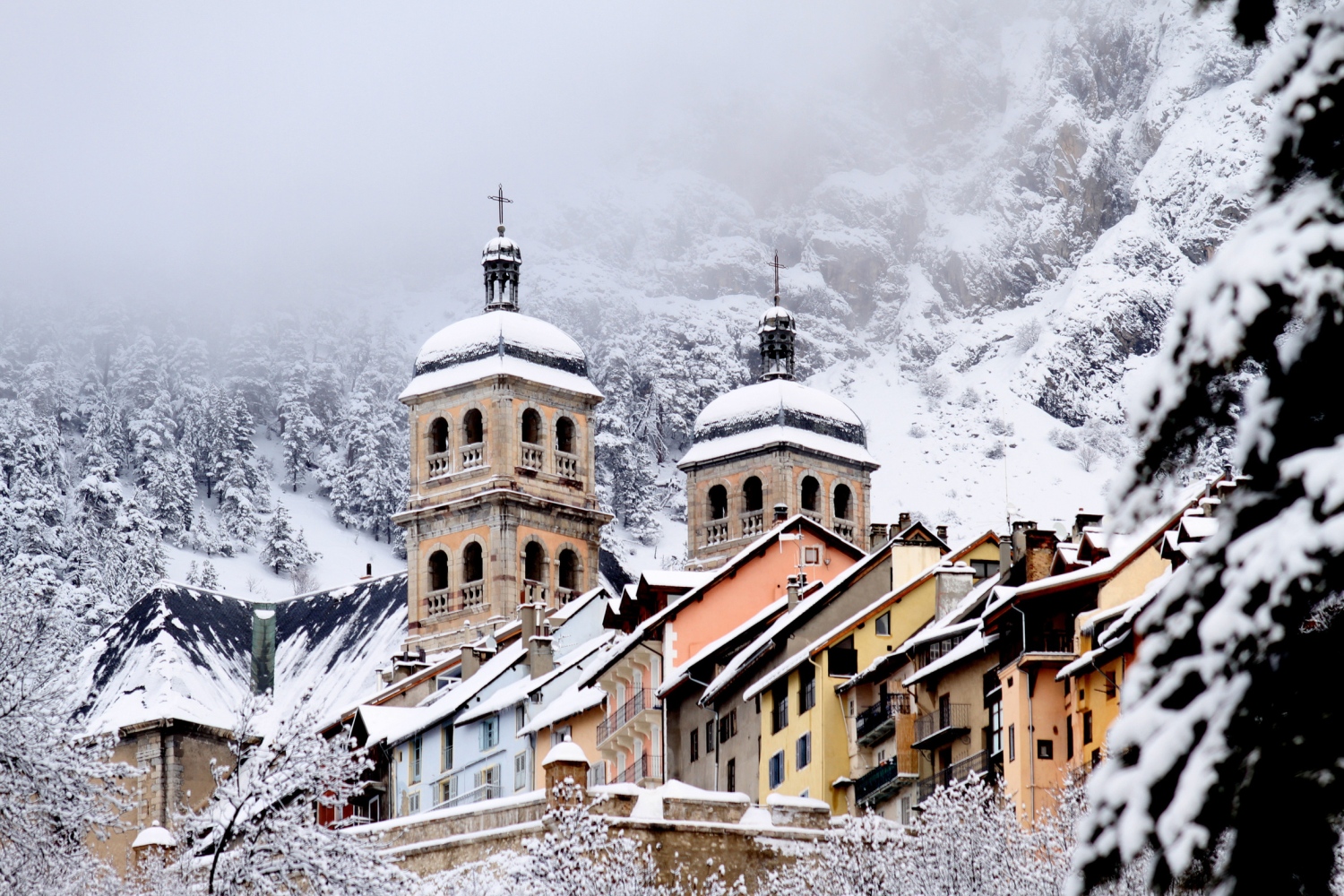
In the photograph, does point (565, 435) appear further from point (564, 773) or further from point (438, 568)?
point (564, 773)

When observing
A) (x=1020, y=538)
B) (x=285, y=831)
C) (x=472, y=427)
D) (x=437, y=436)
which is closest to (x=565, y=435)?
(x=472, y=427)

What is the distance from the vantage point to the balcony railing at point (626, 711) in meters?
64.7

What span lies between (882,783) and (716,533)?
61.5 metres

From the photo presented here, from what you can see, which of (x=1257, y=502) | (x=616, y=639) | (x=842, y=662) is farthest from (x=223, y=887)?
(x=616, y=639)

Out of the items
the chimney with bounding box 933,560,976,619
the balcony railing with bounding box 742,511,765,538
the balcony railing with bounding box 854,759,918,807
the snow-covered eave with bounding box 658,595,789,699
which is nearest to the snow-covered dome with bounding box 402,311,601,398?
the balcony railing with bounding box 742,511,765,538

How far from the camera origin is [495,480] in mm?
107562

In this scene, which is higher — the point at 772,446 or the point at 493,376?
the point at 493,376

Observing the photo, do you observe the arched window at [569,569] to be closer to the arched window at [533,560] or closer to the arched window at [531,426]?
the arched window at [533,560]

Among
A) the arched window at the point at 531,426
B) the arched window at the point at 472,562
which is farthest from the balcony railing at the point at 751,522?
the arched window at the point at 472,562

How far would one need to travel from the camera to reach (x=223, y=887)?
38.0m

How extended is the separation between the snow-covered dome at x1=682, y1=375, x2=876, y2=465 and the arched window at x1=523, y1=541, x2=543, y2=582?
9.31 m

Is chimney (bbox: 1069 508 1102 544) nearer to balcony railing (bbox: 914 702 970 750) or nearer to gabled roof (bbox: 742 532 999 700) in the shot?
gabled roof (bbox: 742 532 999 700)

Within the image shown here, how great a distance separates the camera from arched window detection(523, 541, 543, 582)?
108 m

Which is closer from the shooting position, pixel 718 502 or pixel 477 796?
pixel 477 796
